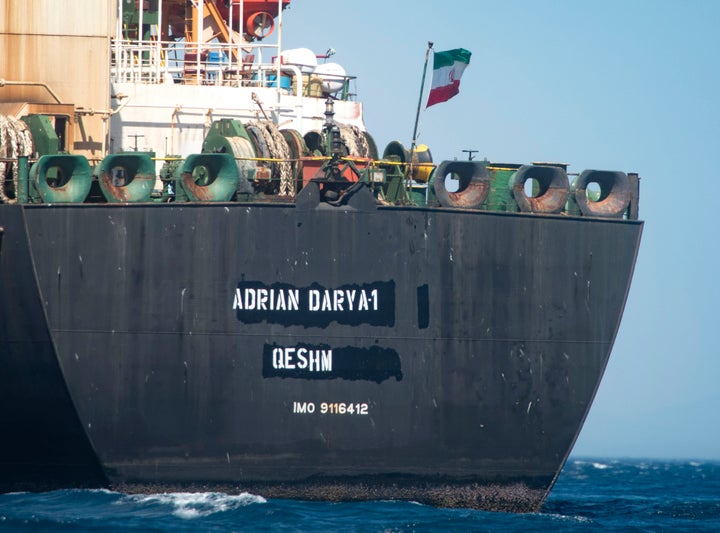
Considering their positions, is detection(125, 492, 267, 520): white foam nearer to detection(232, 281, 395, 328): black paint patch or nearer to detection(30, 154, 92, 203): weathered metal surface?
detection(232, 281, 395, 328): black paint patch

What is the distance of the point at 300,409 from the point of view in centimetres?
2253

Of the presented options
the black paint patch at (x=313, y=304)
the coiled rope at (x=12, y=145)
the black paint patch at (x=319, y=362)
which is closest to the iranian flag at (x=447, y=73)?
the black paint patch at (x=313, y=304)

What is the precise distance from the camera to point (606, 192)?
2461 cm

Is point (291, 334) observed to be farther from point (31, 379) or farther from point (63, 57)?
point (63, 57)

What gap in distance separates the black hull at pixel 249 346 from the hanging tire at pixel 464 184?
44cm

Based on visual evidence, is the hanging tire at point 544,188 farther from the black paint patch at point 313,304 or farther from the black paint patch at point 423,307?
the black paint patch at point 313,304

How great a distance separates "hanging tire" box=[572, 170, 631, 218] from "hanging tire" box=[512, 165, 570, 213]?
1.44 ft

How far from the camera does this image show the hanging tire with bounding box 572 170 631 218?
79.9ft

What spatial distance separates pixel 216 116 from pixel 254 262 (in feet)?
22.6

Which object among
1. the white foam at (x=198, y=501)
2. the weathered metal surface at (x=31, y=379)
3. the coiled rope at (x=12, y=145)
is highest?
the coiled rope at (x=12, y=145)

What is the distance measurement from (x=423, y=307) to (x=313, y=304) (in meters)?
1.90

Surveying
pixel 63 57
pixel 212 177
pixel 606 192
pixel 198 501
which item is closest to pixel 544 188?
pixel 606 192

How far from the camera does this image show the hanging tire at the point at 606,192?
24.3 metres

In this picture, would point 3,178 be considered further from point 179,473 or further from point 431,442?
point 431,442
